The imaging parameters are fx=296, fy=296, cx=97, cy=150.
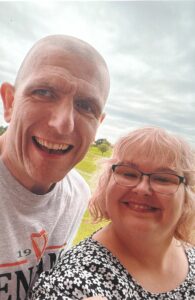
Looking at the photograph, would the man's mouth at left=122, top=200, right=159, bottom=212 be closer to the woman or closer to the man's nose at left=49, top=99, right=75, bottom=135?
the woman

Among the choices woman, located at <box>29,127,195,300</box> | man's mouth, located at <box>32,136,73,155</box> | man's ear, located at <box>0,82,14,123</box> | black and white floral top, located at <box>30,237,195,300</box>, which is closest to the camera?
black and white floral top, located at <box>30,237,195,300</box>

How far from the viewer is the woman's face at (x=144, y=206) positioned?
1146mm

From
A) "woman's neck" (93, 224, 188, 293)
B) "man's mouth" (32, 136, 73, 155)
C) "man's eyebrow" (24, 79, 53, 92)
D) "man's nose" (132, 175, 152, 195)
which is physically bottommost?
"woman's neck" (93, 224, 188, 293)

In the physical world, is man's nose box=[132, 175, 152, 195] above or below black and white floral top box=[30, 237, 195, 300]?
above

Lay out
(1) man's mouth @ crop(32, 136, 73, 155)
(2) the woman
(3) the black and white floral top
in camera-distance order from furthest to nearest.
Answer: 1. (1) man's mouth @ crop(32, 136, 73, 155)
2. (2) the woman
3. (3) the black and white floral top

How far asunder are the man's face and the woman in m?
0.19

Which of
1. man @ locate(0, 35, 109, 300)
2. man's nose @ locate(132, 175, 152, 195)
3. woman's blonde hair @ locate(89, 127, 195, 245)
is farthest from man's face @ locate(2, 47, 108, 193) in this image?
man's nose @ locate(132, 175, 152, 195)

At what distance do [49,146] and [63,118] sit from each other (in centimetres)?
13

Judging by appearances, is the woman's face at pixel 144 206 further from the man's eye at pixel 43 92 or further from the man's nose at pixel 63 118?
the man's eye at pixel 43 92

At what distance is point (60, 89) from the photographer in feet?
3.86

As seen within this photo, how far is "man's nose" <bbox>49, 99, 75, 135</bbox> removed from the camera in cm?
114

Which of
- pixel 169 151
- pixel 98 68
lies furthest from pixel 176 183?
pixel 98 68

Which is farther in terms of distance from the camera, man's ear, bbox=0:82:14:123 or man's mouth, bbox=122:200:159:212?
man's ear, bbox=0:82:14:123

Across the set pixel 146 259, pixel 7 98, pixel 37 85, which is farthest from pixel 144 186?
pixel 7 98
